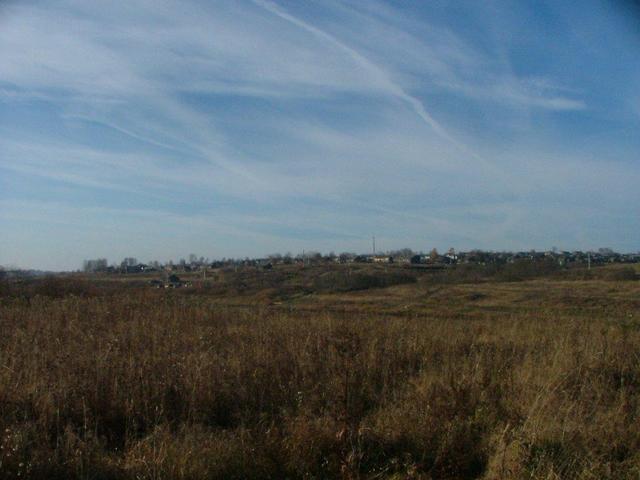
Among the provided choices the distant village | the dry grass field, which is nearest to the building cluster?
the distant village

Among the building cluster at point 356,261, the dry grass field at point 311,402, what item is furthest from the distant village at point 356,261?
the dry grass field at point 311,402

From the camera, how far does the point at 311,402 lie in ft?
21.5

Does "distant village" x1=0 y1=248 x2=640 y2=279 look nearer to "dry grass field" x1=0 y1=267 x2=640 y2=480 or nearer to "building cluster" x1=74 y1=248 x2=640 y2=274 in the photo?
"building cluster" x1=74 y1=248 x2=640 y2=274

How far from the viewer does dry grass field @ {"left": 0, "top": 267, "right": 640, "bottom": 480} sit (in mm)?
5164

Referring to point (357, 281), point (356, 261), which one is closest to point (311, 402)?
point (357, 281)

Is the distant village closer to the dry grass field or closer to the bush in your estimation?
the bush

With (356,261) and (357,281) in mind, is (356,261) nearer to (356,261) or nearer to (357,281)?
(356,261)

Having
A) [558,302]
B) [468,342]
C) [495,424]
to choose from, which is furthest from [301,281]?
[495,424]

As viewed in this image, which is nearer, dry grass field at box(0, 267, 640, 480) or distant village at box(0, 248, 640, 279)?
dry grass field at box(0, 267, 640, 480)

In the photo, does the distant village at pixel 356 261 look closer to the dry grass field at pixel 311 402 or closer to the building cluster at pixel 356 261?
the building cluster at pixel 356 261

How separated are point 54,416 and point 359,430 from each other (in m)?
3.08

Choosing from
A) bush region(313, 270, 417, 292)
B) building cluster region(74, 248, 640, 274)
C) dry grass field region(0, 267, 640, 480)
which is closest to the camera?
dry grass field region(0, 267, 640, 480)

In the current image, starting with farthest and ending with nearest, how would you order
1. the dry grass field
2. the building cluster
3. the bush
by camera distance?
the building cluster < the bush < the dry grass field

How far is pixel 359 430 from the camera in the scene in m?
5.68
